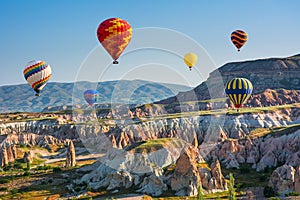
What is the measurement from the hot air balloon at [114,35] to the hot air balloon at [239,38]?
4737 centimetres

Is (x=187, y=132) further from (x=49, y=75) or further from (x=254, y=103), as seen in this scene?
(x=254, y=103)

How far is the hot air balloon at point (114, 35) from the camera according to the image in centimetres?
6638

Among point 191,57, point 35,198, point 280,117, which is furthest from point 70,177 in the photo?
point 280,117

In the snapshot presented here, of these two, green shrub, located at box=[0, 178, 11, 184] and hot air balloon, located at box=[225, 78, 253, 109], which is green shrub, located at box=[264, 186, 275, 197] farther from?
green shrub, located at box=[0, 178, 11, 184]

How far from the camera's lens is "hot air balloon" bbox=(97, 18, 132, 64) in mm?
66375

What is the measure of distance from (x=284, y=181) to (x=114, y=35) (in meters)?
35.6

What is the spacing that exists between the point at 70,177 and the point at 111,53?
86.2ft

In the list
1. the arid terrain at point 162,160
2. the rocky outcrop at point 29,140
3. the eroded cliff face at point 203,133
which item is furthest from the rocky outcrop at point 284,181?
the rocky outcrop at point 29,140

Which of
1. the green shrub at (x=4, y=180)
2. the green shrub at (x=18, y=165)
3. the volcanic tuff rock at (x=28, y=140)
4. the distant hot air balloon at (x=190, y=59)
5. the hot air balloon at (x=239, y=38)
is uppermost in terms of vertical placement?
the hot air balloon at (x=239, y=38)

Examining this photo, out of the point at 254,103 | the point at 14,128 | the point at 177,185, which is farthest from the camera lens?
the point at 254,103

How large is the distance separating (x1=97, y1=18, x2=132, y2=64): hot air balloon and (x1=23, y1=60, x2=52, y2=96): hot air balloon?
24.5 meters

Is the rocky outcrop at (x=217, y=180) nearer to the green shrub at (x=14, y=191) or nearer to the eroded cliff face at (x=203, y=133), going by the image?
the eroded cliff face at (x=203, y=133)

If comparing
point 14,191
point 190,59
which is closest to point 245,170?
point 190,59

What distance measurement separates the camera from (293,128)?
8200cm
